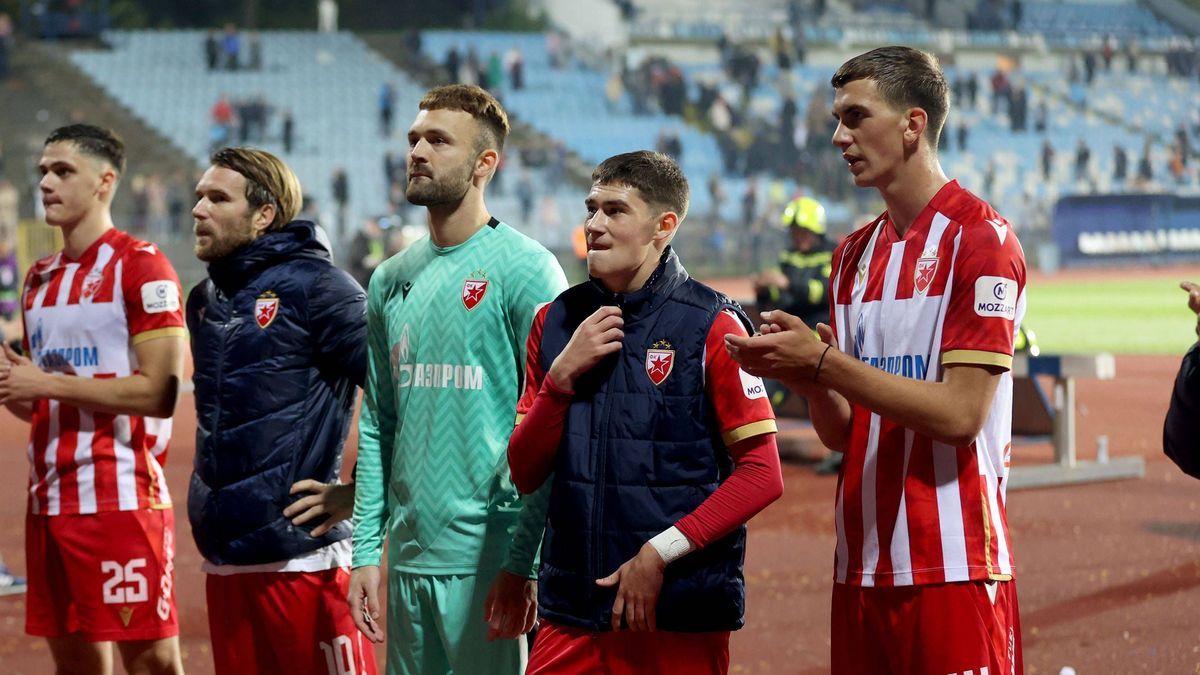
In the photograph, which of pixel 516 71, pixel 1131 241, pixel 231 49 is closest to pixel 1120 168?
pixel 1131 241

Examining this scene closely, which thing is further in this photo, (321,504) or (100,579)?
(100,579)

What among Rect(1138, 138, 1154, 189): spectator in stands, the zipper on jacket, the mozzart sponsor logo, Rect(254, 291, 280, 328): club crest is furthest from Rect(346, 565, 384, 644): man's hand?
Rect(1138, 138, 1154, 189): spectator in stands

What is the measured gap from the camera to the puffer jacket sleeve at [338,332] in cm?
437

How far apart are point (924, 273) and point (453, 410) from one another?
137 centimetres

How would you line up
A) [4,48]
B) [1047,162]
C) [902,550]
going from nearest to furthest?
[902,550]
[4,48]
[1047,162]

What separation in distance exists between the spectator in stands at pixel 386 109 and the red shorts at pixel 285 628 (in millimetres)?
34372

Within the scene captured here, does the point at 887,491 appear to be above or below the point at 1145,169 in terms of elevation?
below

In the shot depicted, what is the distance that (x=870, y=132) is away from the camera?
3.25 meters

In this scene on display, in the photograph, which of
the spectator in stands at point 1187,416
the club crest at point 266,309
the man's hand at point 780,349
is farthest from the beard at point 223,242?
the spectator in stands at point 1187,416

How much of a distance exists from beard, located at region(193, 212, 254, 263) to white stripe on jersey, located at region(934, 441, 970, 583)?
7.64 feet

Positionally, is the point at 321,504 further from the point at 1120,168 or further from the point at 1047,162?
the point at 1120,168

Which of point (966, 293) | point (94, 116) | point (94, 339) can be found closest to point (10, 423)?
point (94, 339)

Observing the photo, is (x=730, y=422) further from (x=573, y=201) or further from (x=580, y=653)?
Answer: (x=573, y=201)

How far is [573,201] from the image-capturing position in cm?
3703
